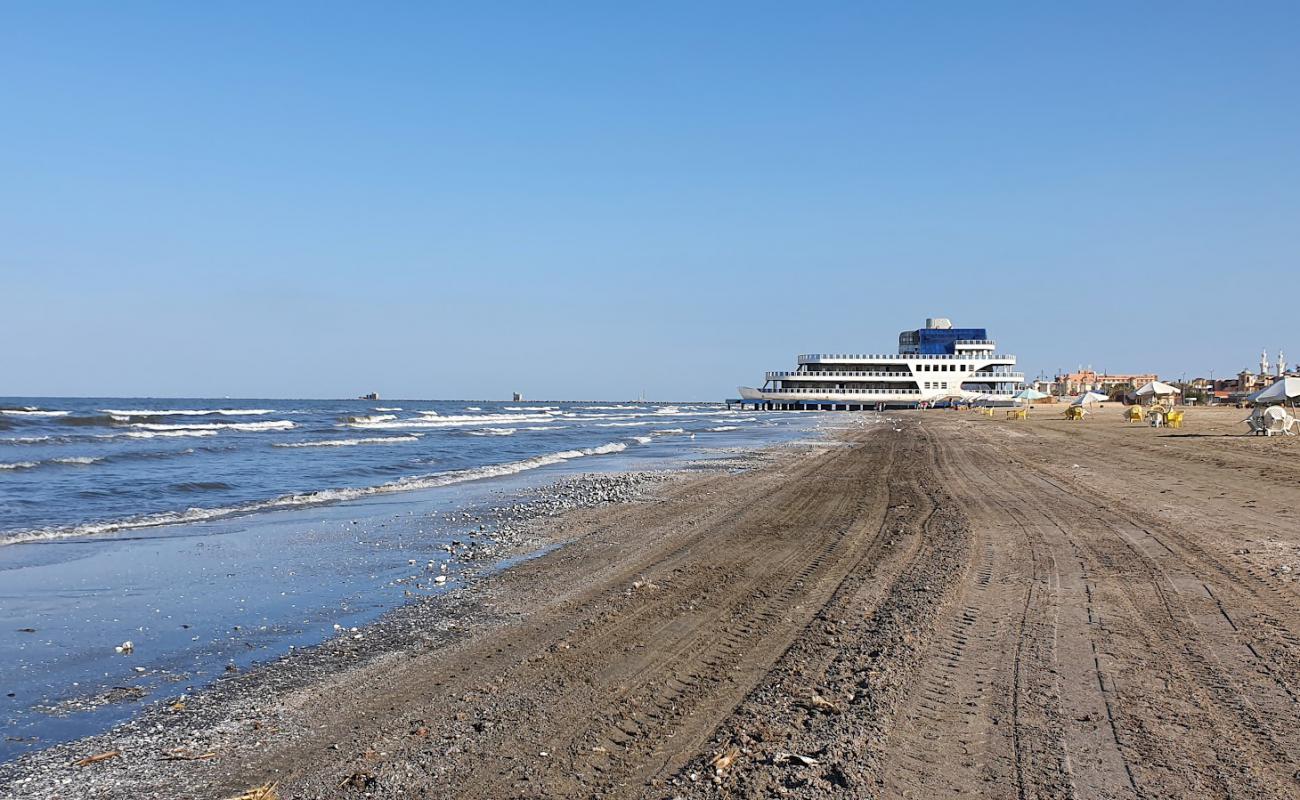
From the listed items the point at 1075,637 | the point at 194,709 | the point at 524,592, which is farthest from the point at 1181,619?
the point at 194,709

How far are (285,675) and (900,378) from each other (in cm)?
9903

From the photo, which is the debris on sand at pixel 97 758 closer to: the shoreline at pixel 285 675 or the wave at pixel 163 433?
the shoreline at pixel 285 675

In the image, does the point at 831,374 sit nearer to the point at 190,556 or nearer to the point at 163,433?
the point at 163,433

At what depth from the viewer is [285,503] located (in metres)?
16.2

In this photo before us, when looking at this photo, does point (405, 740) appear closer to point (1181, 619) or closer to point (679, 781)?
point (679, 781)

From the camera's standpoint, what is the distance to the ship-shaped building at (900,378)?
9944 centimetres

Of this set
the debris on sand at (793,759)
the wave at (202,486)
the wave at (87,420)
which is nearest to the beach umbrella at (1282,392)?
the wave at (202,486)

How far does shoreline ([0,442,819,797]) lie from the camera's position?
4.36m

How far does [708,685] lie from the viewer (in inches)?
208

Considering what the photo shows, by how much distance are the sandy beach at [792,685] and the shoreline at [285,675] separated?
0.03 metres

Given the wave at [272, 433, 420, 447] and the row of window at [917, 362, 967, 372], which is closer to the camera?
the wave at [272, 433, 420, 447]

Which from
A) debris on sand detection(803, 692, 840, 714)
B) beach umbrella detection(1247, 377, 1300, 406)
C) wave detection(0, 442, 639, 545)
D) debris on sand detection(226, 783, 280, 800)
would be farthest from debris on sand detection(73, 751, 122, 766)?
beach umbrella detection(1247, 377, 1300, 406)

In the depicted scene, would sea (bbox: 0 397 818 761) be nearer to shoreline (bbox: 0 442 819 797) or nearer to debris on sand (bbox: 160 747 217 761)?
shoreline (bbox: 0 442 819 797)

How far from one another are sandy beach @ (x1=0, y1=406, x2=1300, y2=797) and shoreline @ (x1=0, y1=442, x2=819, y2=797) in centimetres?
3
